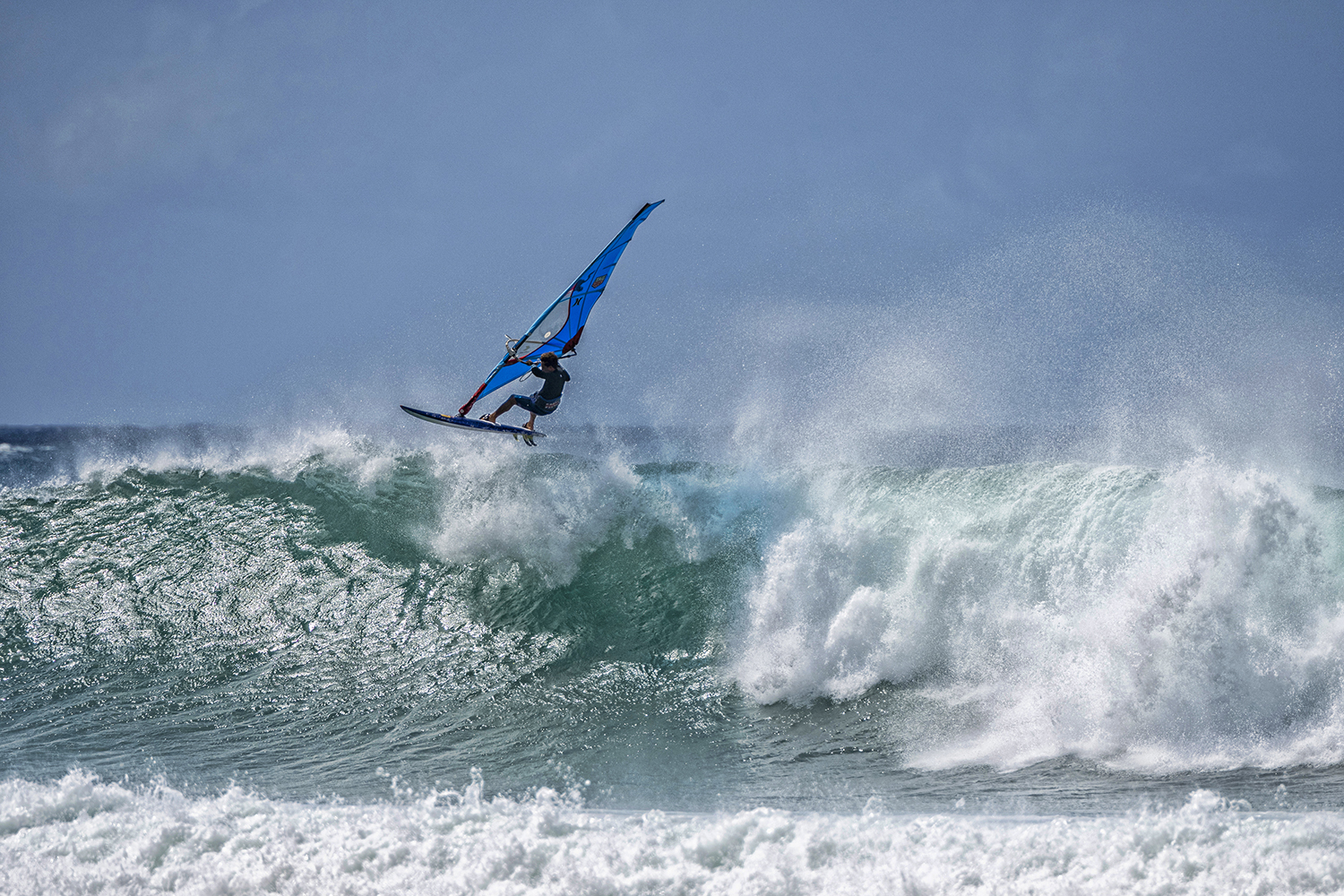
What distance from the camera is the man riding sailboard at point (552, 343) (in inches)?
363

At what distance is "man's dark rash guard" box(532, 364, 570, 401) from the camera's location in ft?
31.8

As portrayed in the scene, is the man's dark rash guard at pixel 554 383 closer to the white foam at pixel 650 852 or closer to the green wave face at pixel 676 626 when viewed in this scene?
the green wave face at pixel 676 626

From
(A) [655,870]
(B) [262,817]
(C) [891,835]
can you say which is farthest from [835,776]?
(B) [262,817]

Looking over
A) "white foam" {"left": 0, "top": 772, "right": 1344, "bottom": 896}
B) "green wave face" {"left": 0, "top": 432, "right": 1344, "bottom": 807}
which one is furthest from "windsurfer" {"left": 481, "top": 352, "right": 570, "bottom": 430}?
"white foam" {"left": 0, "top": 772, "right": 1344, "bottom": 896}

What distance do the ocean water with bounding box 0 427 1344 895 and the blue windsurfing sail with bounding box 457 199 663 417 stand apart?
2803 millimetres

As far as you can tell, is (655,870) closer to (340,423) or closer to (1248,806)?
(1248,806)

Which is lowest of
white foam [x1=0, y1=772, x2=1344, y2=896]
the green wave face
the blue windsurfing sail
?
white foam [x1=0, y1=772, x2=1344, y2=896]

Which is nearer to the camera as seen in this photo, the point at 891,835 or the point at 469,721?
the point at 891,835

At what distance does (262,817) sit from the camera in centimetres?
532

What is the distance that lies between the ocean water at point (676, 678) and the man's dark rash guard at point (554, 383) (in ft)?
7.96

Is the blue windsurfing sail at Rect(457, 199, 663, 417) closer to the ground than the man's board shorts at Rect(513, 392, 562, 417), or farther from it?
farther from it

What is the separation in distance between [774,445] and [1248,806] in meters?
7.83

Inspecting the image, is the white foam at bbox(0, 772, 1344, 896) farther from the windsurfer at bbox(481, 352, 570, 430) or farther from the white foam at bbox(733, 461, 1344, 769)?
the windsurfer at bbox(481, 352, 570, 430)

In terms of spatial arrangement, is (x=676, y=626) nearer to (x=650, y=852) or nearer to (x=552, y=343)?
(x=552, y=343)
